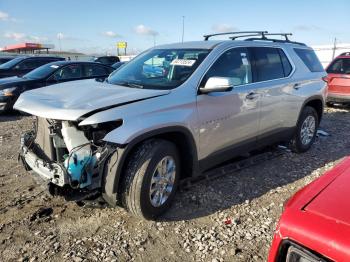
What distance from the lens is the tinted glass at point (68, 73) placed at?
1017cm

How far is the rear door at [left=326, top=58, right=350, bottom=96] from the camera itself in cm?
1012

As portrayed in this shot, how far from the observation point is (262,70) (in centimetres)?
500

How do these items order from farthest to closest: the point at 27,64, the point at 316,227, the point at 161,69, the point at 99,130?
the point at 27,64, the point at 161,69, the point at 99,130, the point at 316,227

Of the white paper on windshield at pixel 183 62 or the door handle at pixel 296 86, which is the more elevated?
the white paper on windshield at pixel 183 62

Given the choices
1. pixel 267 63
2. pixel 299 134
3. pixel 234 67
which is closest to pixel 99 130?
pixel 234 67

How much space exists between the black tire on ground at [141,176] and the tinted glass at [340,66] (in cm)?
857

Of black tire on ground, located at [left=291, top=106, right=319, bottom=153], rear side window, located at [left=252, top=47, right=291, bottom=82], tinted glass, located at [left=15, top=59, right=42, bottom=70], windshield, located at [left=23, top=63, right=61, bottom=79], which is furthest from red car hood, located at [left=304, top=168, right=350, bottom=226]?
tinted glass, located at [left=15, top=59, right=42, bottom=70]

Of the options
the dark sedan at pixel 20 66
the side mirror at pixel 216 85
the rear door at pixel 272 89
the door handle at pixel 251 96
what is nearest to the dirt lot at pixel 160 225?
the rear door at pixel 272 89

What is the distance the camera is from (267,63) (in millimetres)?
5145

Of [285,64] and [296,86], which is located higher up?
[285,64]

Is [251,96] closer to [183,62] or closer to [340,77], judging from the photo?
[183,62]

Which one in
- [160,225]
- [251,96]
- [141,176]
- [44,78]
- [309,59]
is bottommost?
[160,225]

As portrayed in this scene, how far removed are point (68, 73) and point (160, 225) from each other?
7.71m

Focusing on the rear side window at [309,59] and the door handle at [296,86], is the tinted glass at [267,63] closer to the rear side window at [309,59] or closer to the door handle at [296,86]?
the door handle at [296,86]
